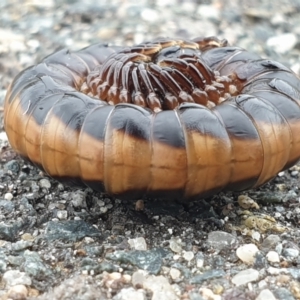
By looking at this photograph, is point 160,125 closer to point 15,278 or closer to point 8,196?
point 15,278

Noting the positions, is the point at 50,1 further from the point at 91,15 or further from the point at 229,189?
the point at 229,189

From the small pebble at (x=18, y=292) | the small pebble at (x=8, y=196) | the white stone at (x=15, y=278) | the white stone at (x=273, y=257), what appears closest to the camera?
the small pebble at (x=18, y=292)

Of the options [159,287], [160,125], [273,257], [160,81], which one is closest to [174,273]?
[159,287]

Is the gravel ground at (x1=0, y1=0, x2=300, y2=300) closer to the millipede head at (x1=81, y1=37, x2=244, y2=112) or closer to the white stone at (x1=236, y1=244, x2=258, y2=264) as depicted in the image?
the white stone at (x1=236, y1=244, x2=258, y2=264)

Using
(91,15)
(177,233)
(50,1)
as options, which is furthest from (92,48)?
(50,1)

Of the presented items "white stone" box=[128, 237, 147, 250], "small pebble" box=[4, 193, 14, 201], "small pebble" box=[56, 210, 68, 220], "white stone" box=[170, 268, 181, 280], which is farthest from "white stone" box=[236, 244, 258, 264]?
"small pebble" box=[4, 193, 14, 201]

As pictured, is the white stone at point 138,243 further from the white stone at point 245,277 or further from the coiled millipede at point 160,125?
the white stone at point 245,277

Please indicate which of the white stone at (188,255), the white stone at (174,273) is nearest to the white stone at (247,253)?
the white stone at (188,255)
